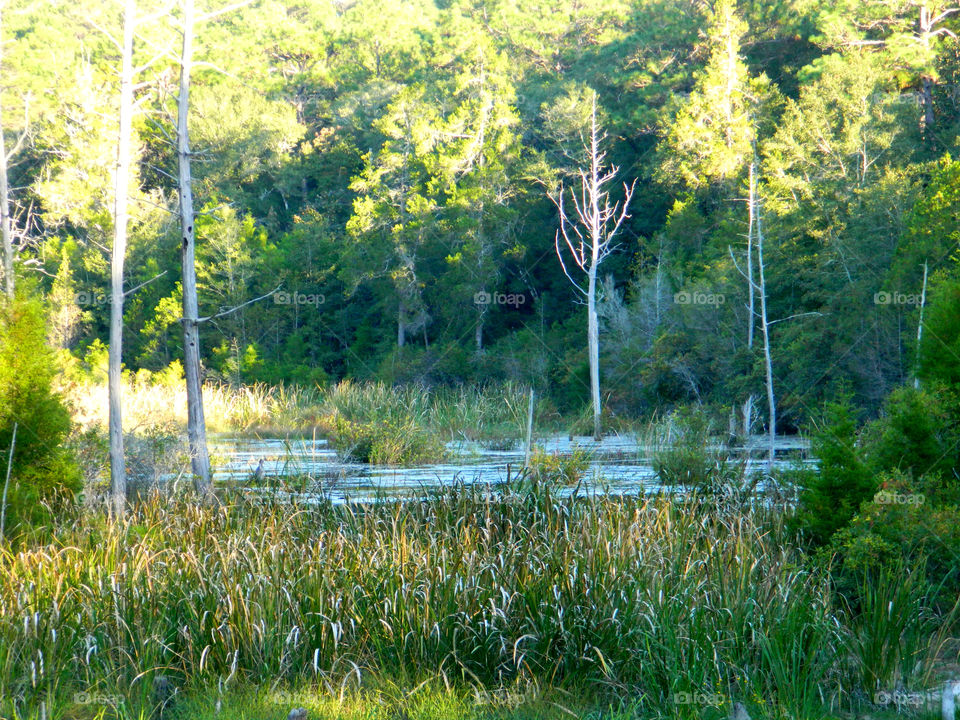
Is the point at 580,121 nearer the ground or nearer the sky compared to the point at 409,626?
nearer the sky

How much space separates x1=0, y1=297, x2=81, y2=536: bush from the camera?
7707mm

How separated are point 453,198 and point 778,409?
550 inches

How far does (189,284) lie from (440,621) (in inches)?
235

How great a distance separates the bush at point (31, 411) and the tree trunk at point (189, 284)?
159 centimetres

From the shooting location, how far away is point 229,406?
20.1m

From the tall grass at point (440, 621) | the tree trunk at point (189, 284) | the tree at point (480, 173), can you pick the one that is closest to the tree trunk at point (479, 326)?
the tree at point (480, 173)

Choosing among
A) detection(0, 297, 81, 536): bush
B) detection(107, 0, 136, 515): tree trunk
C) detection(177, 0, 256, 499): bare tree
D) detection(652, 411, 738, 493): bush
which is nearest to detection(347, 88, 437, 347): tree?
detection(177, 0, 256, 499): bare tree

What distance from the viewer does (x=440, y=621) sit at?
17.3ft

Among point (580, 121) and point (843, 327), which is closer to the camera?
point (843, 327)

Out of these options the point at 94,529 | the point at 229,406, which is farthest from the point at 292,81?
the point at 94,529

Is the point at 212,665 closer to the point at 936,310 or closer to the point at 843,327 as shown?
the point at 936,310

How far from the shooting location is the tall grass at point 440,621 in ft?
16.0

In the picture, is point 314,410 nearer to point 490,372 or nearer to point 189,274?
point 490,372

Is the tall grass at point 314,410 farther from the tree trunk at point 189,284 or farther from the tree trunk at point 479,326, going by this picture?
the tree trunk at point 479,326
